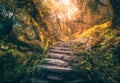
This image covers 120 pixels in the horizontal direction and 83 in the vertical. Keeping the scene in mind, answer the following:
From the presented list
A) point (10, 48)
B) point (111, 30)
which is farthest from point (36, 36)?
point (111, 30)

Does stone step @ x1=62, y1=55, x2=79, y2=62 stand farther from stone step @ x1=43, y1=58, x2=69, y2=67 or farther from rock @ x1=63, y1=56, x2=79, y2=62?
stone step @ x1=43, y1=58, x2=69, y2=67

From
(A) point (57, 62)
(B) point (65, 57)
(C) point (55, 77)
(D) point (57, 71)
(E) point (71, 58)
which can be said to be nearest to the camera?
(C) point (55, 77)

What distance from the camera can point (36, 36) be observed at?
9.03 metres

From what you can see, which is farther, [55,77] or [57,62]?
[57,62]

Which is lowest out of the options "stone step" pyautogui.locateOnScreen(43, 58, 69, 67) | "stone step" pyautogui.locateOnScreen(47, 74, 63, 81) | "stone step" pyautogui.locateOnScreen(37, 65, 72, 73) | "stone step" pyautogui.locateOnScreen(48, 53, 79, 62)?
"stone step" pyautogui.locateOnScreen(47, 74, 63, 81)

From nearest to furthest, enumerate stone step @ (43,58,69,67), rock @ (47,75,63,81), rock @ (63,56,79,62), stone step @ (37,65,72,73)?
1. rock @ (47,75,63,81)
2. stone step @ (37,65,72,73)
3. stone step @ (43,58,69,67)
4. rock @ (63,56,79,62)

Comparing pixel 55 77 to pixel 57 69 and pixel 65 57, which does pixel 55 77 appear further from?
pixel 65 57

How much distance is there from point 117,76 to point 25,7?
5180 mm

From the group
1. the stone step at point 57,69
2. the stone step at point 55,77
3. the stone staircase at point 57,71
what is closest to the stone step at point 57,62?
the stone staircase at point 57,71

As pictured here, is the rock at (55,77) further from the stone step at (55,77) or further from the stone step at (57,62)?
the stone step at (57,62)

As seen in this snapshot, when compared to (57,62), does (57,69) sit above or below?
below

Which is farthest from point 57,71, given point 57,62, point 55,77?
point 57,62

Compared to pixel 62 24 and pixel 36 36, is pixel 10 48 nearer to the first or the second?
pixel 36 36

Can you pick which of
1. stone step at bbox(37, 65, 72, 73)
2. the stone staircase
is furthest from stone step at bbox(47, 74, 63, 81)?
stone step at bbox(37, 65, 72, 73)
